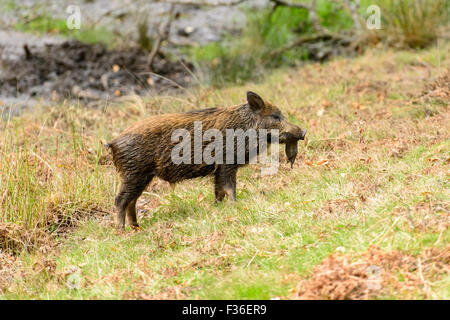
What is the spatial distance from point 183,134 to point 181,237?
128cm

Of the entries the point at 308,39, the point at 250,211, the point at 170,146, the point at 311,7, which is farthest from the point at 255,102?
the point at 311,7

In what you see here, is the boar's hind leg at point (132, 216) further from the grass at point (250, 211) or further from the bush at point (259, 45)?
the bush at point (259, 45)

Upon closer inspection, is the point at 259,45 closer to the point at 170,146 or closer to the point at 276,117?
the point at 276,117

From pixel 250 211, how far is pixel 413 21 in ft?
23.3

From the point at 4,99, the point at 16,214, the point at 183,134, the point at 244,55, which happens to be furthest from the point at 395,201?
the point at 4,99

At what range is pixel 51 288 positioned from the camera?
4547 millimetres

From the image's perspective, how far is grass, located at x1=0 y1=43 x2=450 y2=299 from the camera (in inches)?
170

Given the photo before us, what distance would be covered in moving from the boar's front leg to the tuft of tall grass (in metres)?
6.35

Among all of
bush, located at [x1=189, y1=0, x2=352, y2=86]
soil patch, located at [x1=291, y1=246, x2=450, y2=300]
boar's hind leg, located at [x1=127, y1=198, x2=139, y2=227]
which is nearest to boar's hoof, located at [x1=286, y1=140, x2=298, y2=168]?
boar's hind leg, located at [x1=127, y1=198, x2=139, y2=227]

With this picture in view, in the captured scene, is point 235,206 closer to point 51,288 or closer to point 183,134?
point 183,134

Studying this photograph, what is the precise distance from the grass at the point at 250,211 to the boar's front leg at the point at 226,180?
0.21 m

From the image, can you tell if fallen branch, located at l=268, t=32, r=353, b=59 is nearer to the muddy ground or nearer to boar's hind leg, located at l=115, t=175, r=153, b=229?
the muddy ground

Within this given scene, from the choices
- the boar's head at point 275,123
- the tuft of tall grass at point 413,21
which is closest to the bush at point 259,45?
the tuft of tall grass at point 413,21
